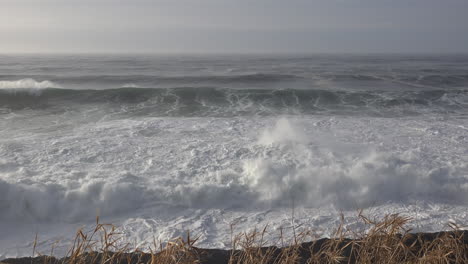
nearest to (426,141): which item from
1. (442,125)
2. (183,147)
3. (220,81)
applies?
(442,125)

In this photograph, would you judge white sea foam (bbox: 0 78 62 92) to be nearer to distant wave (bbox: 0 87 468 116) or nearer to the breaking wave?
distant wave (bbox: 0 87 468 116)

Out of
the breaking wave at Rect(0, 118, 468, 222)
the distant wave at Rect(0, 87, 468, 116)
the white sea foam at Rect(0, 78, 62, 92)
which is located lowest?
the breaking wave at Rect(0, 118, 468, 222)

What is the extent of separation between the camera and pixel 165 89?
678 inches

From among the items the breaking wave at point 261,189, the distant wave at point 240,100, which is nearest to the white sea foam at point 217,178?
the breaking wave at point 261,189

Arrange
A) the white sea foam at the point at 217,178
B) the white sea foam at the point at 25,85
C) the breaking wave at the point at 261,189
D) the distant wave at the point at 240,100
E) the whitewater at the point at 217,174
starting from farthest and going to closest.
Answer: the white sea foam at the point at 25,85, the distant wave at the point at 240,100, the breaking wave at the point at 261,189, the white sea foam at the point at 217,178, the whitewater at the point at 217,174

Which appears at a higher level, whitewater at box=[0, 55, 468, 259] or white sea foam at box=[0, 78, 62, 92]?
white sea foam at box=[0, 78, 62, 92]

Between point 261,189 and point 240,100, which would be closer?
point 261,189

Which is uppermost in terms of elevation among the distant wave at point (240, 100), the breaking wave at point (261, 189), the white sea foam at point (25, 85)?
the white sea foam at point (25, 85)

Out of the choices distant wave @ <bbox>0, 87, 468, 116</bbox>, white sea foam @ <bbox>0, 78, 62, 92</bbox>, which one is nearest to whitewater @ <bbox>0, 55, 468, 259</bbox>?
distant wave @ <bbox>0, 87, 468, 116</bbox>

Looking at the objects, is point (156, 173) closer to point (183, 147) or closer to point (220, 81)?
point (183, 147)

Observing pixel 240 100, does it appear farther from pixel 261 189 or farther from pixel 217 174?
pixel 261 189

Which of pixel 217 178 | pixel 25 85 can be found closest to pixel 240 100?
pixel 217 178

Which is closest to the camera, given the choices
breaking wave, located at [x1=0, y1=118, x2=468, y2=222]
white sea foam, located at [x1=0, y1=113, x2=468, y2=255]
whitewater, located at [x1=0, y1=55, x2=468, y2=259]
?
whitewater, located at [x1=0, y1=55, x2=468, y2=259]

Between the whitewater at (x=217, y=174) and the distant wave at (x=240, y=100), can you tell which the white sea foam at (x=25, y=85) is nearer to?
the distant wave at (x=240, y=100)
